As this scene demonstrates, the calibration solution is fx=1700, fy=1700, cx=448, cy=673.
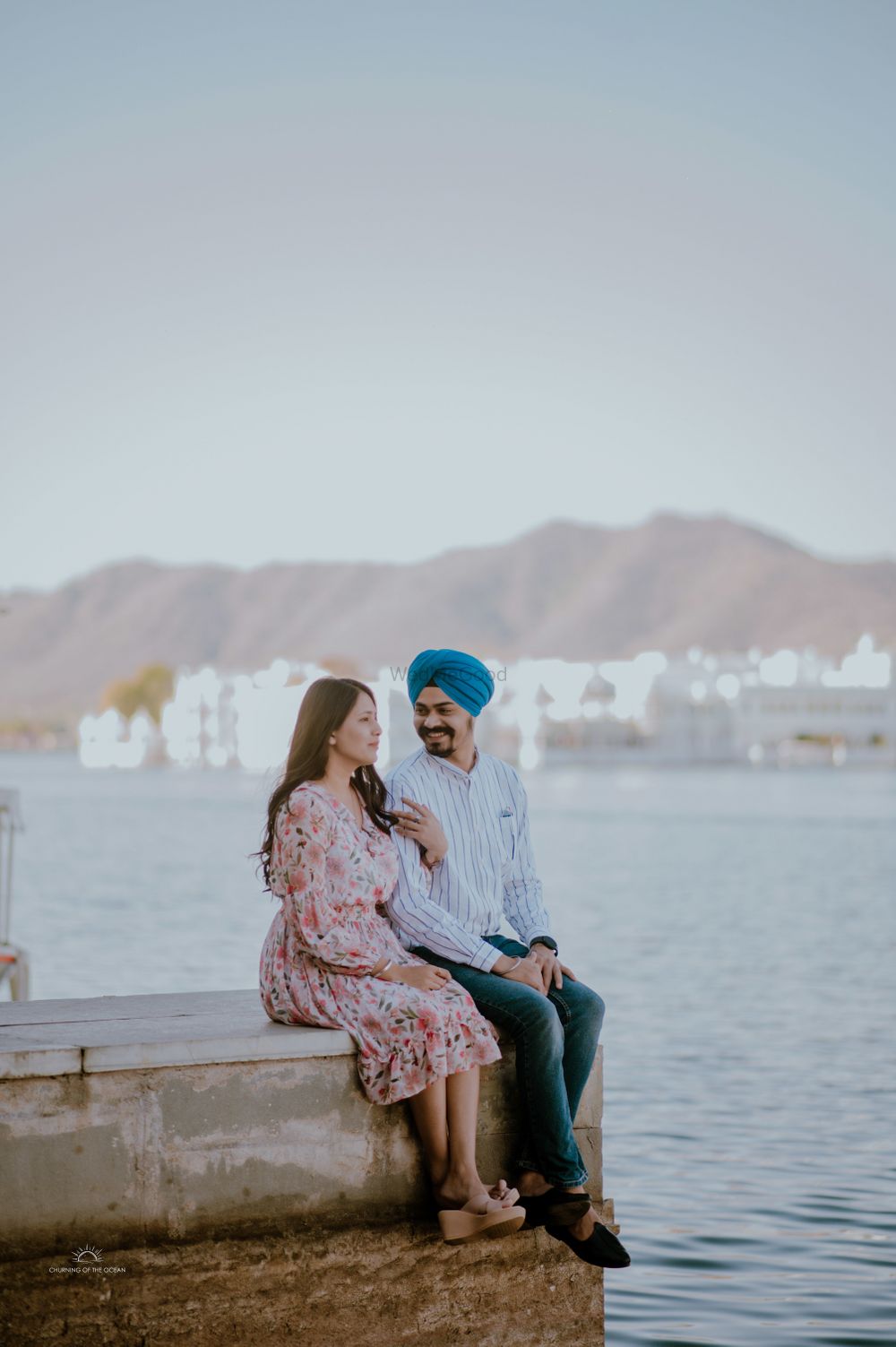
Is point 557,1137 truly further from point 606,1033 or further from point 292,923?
point 606,1033

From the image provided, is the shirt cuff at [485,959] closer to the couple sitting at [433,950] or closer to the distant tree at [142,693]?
the couple sitting at [433,950]

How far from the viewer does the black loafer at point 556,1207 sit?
3.97 m

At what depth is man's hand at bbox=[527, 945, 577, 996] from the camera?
13.7 feet

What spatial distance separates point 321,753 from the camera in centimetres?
413

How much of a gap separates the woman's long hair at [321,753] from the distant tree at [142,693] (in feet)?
479

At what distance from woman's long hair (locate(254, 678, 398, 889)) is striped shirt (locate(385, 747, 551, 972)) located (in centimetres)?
9

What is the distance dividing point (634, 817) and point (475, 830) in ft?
174

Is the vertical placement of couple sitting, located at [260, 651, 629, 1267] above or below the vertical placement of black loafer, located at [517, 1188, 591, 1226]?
above

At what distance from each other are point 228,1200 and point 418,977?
0.65 meters

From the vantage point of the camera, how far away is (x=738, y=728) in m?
130

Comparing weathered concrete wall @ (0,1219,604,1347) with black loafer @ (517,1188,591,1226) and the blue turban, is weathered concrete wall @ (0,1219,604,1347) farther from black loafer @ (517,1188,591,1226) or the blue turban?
the blue turban
